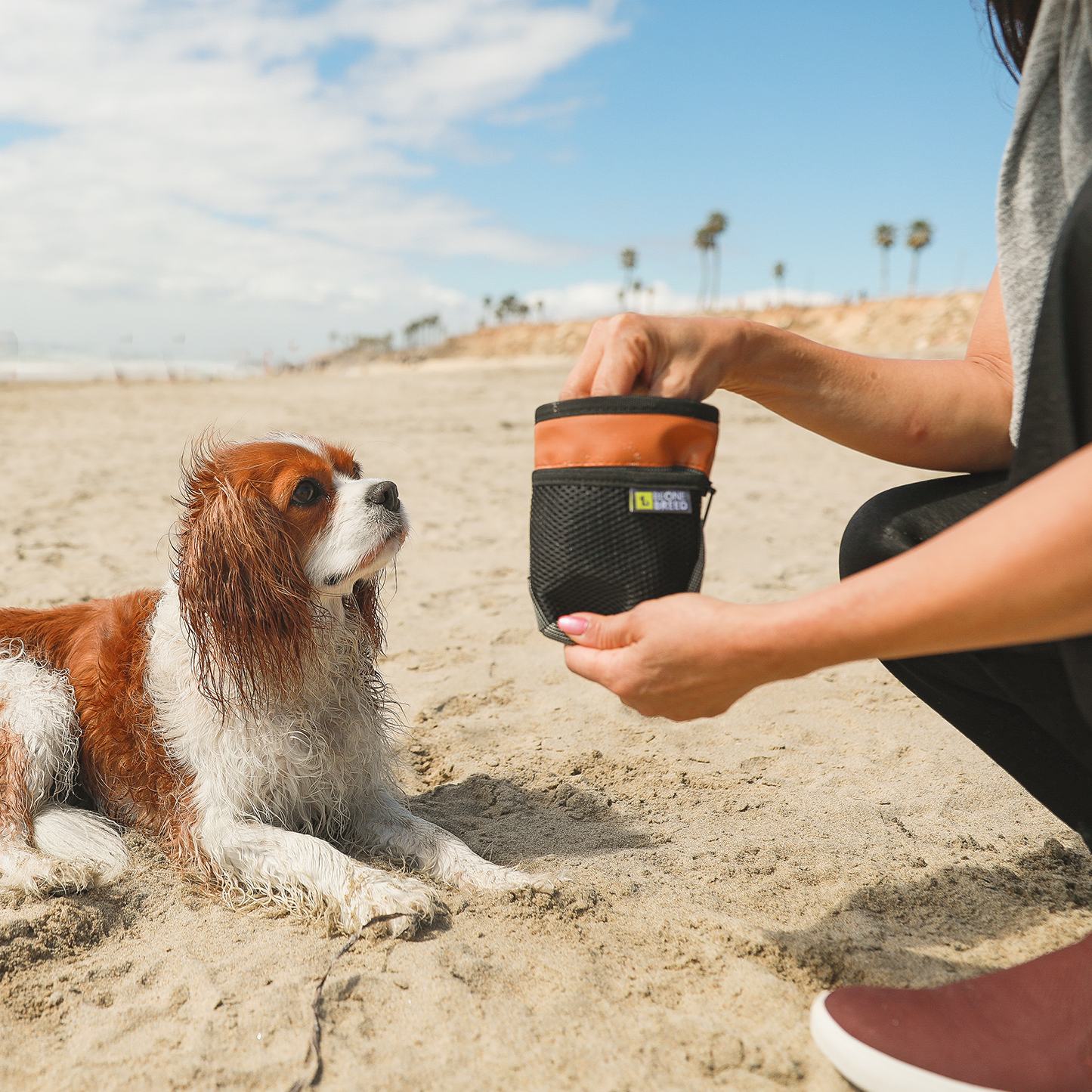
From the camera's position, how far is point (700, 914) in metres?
2.18

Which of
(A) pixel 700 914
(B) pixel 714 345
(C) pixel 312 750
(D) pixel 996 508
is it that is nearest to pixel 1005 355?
(B) pixel 714 345

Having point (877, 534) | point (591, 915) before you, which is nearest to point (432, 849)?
point (591, 915)

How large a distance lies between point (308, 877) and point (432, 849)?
35cm

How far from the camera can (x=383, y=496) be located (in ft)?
8.66

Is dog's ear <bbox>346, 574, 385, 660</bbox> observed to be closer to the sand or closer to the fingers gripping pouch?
the sand

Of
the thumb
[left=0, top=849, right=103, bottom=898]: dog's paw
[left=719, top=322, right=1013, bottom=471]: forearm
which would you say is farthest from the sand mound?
the thumb

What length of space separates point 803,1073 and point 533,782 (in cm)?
149

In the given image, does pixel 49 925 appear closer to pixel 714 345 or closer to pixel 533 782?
pixel 533 782

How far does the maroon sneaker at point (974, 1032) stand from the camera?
1611 mm

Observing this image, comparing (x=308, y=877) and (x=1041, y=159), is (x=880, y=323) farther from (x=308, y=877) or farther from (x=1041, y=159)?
(x=308, y=877)

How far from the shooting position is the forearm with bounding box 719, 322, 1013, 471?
2068 mm

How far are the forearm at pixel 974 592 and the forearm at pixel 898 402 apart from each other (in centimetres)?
81

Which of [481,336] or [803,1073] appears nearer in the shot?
[803,1073]

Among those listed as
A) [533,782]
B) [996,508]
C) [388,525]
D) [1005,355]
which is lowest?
[533,782]
